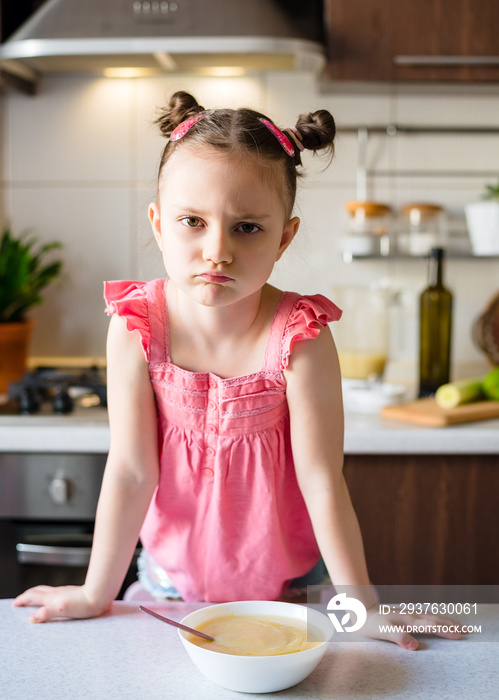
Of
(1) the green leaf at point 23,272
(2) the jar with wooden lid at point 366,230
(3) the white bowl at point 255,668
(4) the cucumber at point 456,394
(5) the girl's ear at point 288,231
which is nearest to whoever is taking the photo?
(3) the white bowl at point 255,668

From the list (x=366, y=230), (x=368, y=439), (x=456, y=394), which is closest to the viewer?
(x=368, y=439)

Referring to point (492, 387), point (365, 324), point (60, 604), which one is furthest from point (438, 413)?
point (60, 604)

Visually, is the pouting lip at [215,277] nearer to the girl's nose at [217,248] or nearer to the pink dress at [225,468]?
the girl's nose at [217,248]

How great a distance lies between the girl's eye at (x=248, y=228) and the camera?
0.72 m

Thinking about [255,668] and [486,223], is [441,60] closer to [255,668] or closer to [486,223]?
[486,223]

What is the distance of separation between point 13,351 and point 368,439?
938 millimetres

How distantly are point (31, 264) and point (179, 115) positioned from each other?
119cm

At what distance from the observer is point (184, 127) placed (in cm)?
77

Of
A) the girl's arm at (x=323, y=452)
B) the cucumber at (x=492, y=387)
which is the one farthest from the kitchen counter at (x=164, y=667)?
the cucumber at (x=492, y=387)

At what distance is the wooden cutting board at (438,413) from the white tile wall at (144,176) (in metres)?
0.46

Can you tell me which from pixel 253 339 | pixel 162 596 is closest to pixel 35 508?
pixel 162 596

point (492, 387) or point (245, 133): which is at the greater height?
point (245, 133)

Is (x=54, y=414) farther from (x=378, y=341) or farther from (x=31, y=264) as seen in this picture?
(x=378, y=341)

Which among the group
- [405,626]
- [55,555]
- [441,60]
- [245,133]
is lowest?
[55,555]
